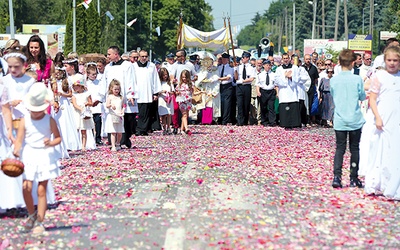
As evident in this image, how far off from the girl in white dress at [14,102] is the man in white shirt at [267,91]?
1678 cm

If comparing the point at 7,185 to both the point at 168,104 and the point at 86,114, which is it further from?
the point at 168,104

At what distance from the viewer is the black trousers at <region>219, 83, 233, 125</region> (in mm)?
27797

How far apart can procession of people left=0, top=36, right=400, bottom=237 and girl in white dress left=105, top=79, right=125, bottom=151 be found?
19 millimetres

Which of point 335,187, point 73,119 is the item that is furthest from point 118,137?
point 335,187

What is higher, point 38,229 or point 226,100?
point 226,100

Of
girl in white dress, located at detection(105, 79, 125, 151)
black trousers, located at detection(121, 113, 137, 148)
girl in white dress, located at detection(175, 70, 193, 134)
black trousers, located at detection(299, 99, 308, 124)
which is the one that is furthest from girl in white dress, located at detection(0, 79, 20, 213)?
black trousers, located at detection(299, 99, 308, 124)

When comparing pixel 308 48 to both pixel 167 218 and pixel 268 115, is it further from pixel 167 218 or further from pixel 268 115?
pixel 167 218

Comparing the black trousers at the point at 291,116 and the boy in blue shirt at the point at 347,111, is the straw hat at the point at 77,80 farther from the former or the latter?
the black trousers at the point at 291,116

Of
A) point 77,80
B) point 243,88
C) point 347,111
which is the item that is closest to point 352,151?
point 347,111

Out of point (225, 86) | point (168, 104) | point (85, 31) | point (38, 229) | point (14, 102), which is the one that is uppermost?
point (85, 31)

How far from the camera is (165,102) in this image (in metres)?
23.1

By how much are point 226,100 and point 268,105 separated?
1.42m

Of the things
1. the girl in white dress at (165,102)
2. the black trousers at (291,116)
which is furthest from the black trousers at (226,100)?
the girl in white dress at (165,102)

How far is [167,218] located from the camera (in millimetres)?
9492
